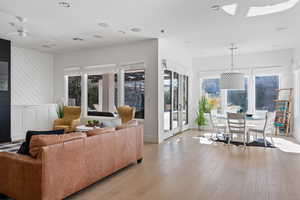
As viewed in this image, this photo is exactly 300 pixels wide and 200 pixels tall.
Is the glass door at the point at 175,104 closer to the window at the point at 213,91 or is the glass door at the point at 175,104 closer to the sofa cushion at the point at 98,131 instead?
the window at the point at 213,91

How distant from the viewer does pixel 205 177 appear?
321 cm

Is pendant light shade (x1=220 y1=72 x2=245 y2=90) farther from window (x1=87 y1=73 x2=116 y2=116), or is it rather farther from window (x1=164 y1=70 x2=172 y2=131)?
window (x1=87 y1=73 x2=116 y2=116)

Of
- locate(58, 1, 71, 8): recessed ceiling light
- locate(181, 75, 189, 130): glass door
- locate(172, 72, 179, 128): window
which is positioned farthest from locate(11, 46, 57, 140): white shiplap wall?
locate(181, 75, 189, 130): glass door

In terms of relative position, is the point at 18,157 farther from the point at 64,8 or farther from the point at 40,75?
the point at 40,75

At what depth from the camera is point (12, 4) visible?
3598mm

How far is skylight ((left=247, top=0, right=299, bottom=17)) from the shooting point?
3.50 meters

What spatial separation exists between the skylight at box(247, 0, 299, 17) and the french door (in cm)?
314

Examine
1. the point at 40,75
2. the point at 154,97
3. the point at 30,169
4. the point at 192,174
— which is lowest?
the point at 192,174

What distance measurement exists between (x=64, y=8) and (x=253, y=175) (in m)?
4.58

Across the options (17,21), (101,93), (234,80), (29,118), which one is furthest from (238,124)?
(29,118)

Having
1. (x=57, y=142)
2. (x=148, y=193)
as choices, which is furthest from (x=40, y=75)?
(x=148, y=193)

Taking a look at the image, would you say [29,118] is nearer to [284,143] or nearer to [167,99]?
[167,99]

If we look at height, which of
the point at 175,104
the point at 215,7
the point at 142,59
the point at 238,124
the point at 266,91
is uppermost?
the point at 215,7

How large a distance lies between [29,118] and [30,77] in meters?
1.53
